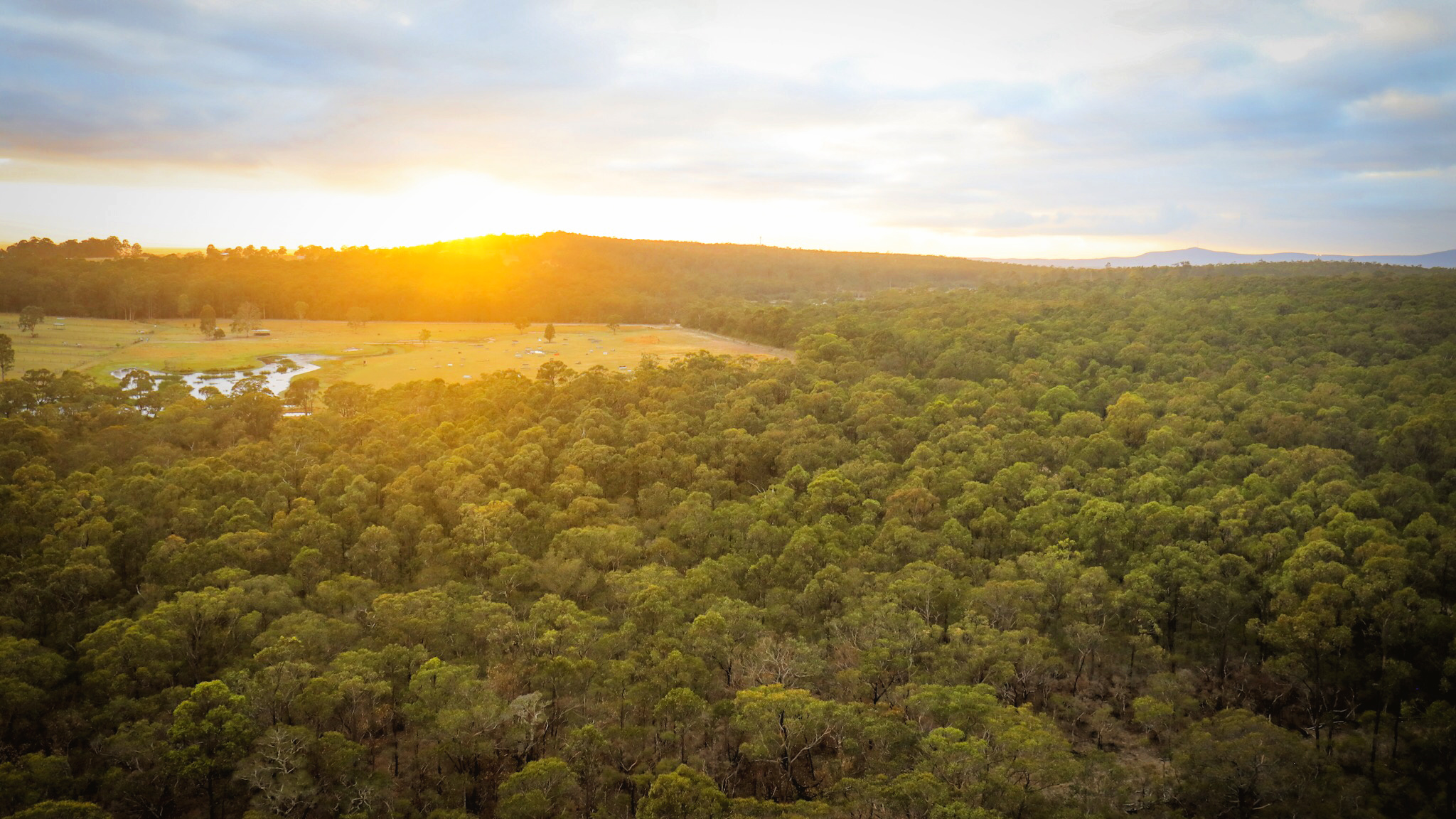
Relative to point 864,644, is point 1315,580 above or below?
above

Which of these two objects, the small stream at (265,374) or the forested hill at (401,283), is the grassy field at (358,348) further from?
the forested hill at (401,283)

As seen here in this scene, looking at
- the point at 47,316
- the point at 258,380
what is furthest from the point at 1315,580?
the point at 47,316

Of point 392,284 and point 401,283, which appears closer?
point 392,284

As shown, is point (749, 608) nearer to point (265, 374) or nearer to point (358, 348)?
point (265, 374)

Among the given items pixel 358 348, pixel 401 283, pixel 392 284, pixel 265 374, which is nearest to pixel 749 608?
pixel 265 374

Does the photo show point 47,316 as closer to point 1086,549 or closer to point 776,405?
point 776,405

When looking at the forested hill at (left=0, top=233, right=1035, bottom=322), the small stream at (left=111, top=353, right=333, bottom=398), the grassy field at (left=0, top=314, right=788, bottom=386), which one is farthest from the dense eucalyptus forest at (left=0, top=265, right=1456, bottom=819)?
the forested hill at (left=0, top=233, right=1035, bottom=322)

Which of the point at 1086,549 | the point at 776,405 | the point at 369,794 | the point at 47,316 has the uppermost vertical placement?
the point at 47,316
